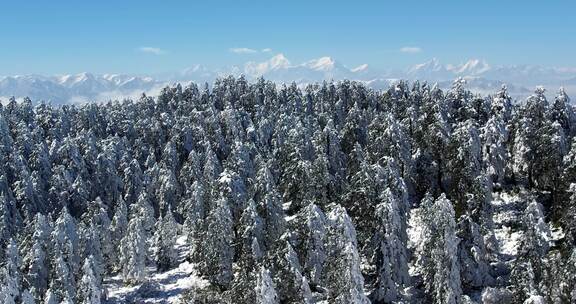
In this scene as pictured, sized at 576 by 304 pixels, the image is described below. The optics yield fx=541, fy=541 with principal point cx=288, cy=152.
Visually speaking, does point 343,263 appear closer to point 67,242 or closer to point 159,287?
point 159,287

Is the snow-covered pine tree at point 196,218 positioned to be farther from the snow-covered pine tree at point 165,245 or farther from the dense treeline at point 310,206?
the snow-covered pine tree at point 165,245

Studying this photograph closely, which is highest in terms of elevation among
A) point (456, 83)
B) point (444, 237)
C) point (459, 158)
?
point (456, 83)

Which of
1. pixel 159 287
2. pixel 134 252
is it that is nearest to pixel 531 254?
pixel 159 287

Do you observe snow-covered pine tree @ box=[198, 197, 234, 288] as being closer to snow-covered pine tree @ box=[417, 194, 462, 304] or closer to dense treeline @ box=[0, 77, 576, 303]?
dense treeline @ box=[0, 77, 576, 303]

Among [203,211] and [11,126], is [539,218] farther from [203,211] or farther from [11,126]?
[11,126]

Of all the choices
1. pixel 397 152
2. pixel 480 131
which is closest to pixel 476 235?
pixel 397 152

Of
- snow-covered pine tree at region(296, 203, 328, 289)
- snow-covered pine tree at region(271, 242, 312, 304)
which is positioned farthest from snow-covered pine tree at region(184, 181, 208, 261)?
snow-covered pine tree at region(271, 242, 312, 304)

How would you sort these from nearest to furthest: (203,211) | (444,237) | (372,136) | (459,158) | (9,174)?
1. (444,237)
2. (459,158)
3. (203,211)
4. (372,136)
5. (9,174)

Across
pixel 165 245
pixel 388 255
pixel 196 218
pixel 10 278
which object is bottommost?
pixel 165 245
